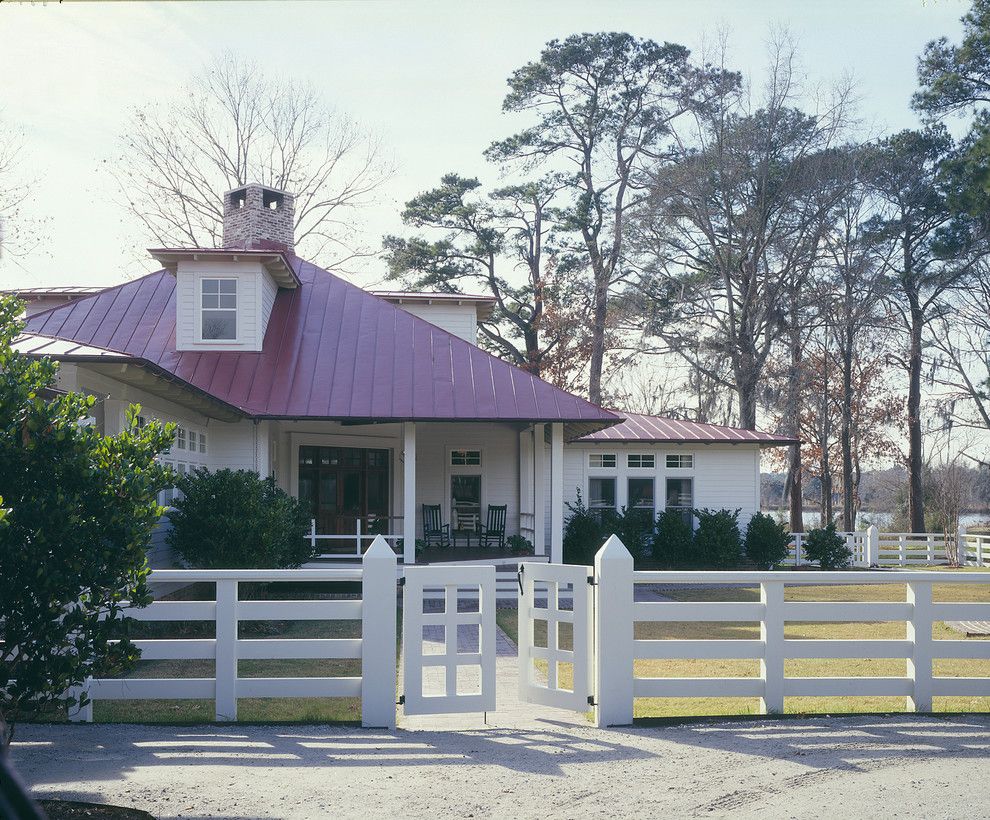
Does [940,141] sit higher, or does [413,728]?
[940,141]

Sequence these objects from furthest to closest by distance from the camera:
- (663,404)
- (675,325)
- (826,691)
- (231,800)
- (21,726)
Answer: (663,404)
(675,325)
(826,691)
(21,726)
(231,800)

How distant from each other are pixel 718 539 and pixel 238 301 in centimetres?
1188

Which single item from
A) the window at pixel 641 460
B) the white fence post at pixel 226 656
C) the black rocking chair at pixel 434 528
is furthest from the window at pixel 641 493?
the white fence post at pixel 226 656

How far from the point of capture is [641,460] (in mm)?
24953

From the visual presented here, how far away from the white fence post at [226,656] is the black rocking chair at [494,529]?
47.6 feet

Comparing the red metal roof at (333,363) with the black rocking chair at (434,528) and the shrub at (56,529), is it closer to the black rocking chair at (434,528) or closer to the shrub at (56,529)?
the black rocking chair at (434,528)

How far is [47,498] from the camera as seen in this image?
A: 5562 mm

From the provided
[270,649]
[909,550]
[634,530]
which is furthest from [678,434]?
[270,649]

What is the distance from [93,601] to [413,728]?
2613 millimetres

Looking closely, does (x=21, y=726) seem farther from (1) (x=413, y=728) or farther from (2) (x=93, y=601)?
(1) (x=413, y=728)

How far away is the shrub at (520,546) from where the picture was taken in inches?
818

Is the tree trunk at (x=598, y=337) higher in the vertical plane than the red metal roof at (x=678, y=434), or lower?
higher

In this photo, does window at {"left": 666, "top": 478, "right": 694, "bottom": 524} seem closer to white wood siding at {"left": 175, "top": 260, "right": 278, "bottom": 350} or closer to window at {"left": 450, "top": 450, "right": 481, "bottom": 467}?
window at {"left": 450, "top": 450, "right": 481, "bottom": 467}

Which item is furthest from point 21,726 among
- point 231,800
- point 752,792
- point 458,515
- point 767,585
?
point 458,515
